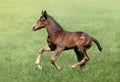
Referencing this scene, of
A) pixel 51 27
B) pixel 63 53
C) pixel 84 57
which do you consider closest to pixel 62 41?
pixel 51 27

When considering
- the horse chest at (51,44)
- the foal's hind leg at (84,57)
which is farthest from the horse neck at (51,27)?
the foal's hind leg at (84,57)

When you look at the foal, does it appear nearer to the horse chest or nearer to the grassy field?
the horse chest

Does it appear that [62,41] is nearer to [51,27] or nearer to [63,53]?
[51,27]

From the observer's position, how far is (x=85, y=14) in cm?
2253

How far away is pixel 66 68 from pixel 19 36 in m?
6.17

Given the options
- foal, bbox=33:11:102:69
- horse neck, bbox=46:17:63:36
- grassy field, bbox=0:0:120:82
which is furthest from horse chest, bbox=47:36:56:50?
grassy field, bbox=0:0:120:82

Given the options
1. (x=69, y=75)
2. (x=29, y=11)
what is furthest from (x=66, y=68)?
(x=29, y=11)

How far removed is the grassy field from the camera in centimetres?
816

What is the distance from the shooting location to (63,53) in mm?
11117

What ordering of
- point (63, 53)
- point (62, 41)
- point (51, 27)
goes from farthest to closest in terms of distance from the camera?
1. point (63, 53)
2. point (51, 27)
3. point (62, 41)

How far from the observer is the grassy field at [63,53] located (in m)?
8.16

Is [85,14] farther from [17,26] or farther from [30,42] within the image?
[30,42]

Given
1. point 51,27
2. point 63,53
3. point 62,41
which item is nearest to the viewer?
point 62,41

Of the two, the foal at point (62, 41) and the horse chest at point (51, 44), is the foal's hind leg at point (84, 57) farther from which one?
the horse chest at point (51, 44)
